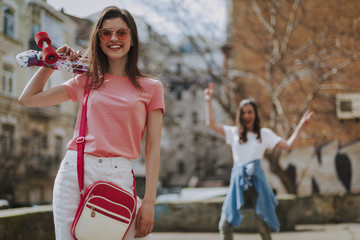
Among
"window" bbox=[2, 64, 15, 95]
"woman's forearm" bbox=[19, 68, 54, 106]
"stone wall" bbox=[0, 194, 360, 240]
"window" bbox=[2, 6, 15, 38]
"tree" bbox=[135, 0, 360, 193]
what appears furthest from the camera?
"window" bbox=[2, 64, 15, 95]

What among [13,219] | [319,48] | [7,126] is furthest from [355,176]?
[13,219]

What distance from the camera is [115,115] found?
7.02 feet

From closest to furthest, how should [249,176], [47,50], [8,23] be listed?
[47,50], [249,176], [8,23]

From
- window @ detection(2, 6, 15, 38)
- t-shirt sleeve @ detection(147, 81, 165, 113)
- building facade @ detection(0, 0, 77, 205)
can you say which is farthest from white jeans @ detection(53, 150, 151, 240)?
window @ detection(2, 6, 15, 38)

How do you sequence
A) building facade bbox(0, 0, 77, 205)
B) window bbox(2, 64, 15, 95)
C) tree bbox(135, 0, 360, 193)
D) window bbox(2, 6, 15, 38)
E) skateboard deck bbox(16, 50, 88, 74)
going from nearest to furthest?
1. skateboard deck bbox(16, 50, 88, 74)
2. window bbox(2, 6, 15, 38)
3. tree bbox(135, 0, 360, 193)
4. building facade bbox(0, 0, 77, 205)
5. window bbox(2, 64, 15, 95)

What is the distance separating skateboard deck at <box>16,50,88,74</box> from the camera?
2.19 meters

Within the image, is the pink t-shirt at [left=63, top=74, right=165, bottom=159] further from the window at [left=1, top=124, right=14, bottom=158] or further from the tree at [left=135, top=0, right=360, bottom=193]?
the window at [left=1, top=124, right=14, bottom=158]

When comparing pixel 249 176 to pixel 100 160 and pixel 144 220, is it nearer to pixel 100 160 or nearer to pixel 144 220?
pixel 144 220

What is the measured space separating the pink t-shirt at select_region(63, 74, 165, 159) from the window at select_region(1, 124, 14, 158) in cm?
1247

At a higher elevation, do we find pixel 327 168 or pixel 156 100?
pixel 156 100

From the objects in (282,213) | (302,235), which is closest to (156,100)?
(302,235)

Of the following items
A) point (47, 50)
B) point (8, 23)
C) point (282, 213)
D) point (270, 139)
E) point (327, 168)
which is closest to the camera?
point (47, 50)

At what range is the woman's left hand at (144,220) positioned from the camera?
6.88 feet

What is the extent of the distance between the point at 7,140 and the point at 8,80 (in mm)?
2260
